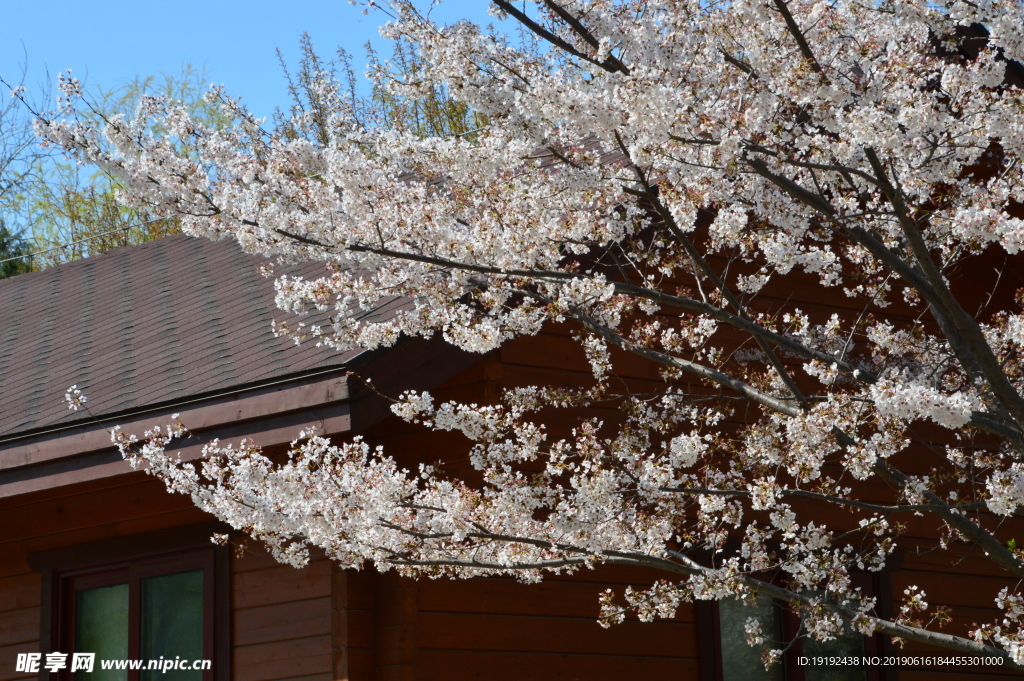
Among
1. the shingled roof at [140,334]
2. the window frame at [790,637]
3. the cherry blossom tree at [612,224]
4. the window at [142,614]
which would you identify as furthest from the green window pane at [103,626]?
the window frame at [790,637]

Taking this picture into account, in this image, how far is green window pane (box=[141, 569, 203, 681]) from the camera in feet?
19.0

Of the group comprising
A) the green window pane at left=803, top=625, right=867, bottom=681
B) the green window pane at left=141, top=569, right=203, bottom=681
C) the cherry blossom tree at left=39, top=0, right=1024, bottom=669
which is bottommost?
the green window pane at left=803, top=625, right=867, bottom=681

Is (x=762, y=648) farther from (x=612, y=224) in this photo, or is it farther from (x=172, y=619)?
(x=172, y=619)

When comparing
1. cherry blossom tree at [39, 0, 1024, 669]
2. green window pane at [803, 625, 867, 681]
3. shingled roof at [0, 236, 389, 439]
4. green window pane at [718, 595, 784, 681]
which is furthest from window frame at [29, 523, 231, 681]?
green window pane at [803, 625, 867, 681]

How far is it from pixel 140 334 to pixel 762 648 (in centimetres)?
409

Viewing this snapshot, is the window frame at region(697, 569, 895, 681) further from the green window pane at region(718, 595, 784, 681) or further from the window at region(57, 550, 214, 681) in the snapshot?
the window at region(57, 550, 214, 681)

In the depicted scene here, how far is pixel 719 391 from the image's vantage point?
20.0 ft

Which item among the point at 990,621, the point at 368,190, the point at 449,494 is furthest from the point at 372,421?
the point at 990,621

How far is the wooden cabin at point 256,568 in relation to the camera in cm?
512

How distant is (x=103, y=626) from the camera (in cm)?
613

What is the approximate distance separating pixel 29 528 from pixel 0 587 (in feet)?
1.45

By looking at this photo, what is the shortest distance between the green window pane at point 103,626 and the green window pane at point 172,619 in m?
0.18

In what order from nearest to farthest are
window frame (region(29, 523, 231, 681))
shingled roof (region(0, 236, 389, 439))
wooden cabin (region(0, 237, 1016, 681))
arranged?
wooden cabin (region(0, 237, 1016, 681)), shingled roof (region(0, 236, 389, 439)), window frame (region(29, 523, 231, 681))

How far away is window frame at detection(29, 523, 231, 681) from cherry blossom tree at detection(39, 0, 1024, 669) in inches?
38.4
